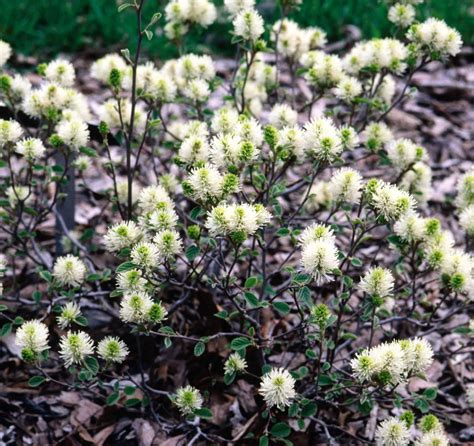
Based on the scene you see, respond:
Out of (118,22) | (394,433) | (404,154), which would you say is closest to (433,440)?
(394,433)

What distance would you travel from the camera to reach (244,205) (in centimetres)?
198

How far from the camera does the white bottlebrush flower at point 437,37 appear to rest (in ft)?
8.49

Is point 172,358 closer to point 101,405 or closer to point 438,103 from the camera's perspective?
point 101,405

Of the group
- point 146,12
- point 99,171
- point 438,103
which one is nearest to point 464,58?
point 438,103

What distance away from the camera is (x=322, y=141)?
219 cm

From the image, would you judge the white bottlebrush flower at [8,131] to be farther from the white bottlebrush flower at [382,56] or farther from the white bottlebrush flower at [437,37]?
the white bottlebrush flower at [437,37]

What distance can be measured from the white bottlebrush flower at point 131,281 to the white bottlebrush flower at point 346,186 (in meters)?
0.66

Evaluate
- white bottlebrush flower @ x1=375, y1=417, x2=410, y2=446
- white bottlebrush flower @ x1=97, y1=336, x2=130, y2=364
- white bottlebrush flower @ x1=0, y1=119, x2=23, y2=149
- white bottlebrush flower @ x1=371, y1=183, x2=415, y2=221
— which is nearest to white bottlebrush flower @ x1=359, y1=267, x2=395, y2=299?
white bottlebrush flower @ x1=371, y1=183, x2=415, y2=221

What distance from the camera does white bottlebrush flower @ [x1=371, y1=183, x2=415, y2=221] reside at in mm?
2117

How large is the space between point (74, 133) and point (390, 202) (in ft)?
3.54

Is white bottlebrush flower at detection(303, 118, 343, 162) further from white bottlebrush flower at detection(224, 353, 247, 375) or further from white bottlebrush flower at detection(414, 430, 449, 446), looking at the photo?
white bottlebrush flower at detection(414, 430, 449, 446)

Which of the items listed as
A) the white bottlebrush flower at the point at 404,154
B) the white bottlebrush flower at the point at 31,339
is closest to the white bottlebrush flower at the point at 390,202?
the white bottlebrush flower at the point at 404,154

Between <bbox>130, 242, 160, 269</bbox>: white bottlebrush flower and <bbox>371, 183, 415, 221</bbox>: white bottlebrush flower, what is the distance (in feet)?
2.17

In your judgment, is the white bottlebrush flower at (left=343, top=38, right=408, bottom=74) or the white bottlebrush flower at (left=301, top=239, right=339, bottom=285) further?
the white bottlebrush flower at (left=343, top=38, right=408, bottom=74)
